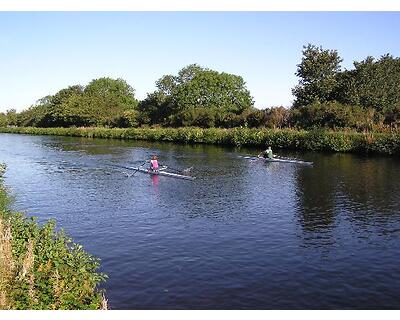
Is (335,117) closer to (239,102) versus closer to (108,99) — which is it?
(239,102)

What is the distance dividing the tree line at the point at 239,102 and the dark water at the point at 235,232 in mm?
32353

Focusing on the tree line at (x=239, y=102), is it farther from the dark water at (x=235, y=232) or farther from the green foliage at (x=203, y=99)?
the dark water at (x=235, y=232)

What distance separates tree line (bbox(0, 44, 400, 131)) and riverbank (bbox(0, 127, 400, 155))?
5903 millimetres

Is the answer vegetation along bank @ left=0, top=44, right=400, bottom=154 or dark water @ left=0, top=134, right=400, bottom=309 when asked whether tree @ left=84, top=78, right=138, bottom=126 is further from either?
dark water @ left=0, top=134, right=400, bottom=309

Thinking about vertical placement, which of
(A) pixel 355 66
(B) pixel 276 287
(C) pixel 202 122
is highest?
(A) pixel 355 66

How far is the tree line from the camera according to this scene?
Result: 75500mm

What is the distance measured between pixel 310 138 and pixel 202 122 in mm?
38178

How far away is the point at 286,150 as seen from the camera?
69.2m

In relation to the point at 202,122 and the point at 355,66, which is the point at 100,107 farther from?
the point at 355,66

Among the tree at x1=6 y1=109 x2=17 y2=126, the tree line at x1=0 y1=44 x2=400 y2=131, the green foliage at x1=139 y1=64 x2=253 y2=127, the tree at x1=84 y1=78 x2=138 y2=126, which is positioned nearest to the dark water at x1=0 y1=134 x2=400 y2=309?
the tree line at x1=0 y1=44 x2=400 y2=131

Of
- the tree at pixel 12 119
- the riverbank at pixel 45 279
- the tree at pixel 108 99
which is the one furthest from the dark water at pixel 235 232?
the tree at pixel 12 119

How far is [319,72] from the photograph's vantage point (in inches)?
3270

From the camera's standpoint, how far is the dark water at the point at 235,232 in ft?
52.3

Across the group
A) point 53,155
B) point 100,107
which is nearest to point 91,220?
point 53,155
